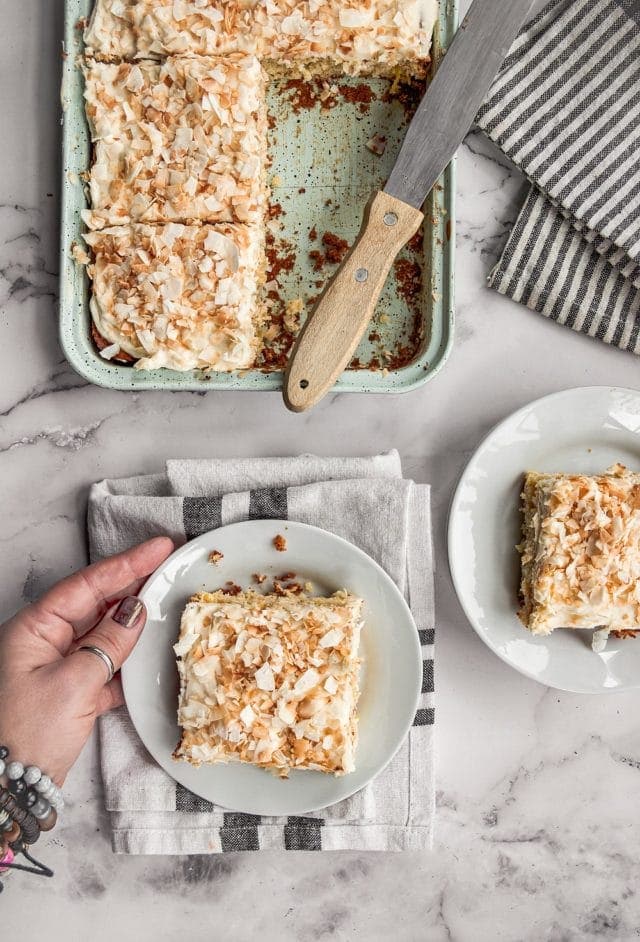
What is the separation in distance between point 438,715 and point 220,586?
0.83 meters

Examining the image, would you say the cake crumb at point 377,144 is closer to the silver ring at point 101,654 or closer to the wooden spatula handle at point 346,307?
the wooden spatula handle at point 346,307

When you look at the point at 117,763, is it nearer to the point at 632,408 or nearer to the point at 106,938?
the point at 106,938

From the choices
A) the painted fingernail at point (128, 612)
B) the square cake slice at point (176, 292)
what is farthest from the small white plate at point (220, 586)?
the square cake slice at point (176, 292)

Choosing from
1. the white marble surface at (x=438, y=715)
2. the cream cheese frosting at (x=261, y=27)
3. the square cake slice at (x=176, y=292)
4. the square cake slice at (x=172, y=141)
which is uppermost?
the cream cheese frosting at (x=261, y=27)

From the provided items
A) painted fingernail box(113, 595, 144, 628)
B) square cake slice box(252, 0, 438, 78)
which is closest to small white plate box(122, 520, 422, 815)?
painted fingernail box(113, 595, 144, 628)

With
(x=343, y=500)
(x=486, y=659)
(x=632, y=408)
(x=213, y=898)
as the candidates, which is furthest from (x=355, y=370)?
(x=213, y=898)

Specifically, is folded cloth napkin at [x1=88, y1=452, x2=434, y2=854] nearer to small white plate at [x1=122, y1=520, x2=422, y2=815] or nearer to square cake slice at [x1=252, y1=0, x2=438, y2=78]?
small white plate at [x1=122, y1=520, x2=422, y2=815]

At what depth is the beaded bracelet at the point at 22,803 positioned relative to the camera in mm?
2055

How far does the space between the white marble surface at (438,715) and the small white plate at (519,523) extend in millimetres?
183

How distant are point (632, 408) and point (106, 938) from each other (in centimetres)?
234

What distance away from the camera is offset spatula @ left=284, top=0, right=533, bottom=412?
2.18m

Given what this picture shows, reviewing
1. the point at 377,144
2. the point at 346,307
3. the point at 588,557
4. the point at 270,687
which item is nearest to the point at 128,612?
the point at 270,687

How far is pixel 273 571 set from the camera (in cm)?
241

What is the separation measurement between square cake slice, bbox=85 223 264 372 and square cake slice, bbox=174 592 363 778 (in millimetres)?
737
